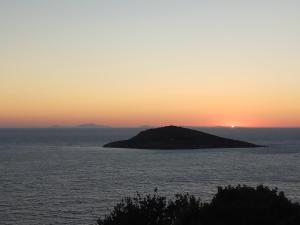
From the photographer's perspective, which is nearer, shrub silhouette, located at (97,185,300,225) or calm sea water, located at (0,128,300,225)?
shrub silhouette, located at (97,185,300,225)

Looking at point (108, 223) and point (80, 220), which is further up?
point (108, 223)

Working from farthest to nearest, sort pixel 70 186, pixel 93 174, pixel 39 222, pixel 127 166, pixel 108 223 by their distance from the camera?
pixel 127 166 → pixel 93 174 → pixel 70 186 → pixel 39 222 → pixel 108 223

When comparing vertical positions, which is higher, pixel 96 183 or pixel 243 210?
pixel 243 210

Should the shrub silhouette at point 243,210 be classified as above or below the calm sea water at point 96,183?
above

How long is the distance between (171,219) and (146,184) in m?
57.2

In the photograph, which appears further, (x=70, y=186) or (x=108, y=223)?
(x=70, y=186)

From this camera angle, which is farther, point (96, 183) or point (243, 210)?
point (96, 183)

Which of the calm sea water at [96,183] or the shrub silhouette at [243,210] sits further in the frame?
the calm sea water at [96,183]

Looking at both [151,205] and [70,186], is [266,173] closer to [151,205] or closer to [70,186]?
[70,186]

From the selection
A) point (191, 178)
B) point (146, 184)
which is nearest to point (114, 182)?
point (146, 184)

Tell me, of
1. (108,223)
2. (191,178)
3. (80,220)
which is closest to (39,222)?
(80,220)

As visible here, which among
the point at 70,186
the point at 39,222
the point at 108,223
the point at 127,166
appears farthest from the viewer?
the point at 127,166

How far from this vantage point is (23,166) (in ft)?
406

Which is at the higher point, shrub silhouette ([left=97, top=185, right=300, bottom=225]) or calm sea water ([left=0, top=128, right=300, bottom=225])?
shrub silhouette ([left=97, top=185, right=300, bottom=225])
